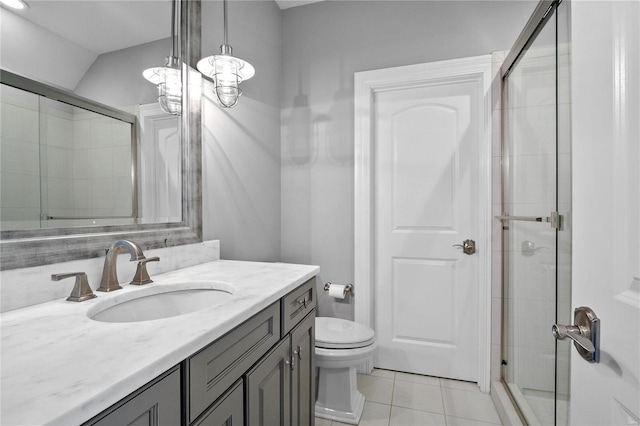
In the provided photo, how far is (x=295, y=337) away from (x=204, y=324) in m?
0.57

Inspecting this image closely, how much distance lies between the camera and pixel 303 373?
1314mm

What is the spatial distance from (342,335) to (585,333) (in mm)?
1371

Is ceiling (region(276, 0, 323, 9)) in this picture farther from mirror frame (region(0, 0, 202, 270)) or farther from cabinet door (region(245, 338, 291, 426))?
cabinet door (region(245, 338, 291, 426))

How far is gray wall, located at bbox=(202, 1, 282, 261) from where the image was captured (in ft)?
5.65

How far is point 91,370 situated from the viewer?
52 cm

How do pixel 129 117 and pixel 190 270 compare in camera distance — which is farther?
pixel 190 270

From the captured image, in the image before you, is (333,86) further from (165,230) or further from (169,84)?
(165,230)

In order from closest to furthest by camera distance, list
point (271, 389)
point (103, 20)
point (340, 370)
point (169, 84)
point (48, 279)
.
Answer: point (48, 279) < point (271, 389) < point (103, 20) < point (169, 84) < point (340, 370)

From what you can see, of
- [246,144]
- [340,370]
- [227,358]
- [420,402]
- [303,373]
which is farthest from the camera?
[246,144]

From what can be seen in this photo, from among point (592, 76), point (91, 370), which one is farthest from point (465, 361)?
point (91, 370)

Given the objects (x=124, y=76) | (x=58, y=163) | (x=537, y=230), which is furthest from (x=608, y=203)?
(x=124, y=76)

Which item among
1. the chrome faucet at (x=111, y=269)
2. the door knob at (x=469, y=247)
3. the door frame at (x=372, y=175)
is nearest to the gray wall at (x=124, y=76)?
the chrome faucet at (x=111, y=269)

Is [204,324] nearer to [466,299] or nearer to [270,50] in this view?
[466,299]

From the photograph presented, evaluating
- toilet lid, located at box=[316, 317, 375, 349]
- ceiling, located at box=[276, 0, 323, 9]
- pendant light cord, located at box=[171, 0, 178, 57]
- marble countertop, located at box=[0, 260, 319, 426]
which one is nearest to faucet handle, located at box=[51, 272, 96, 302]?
marble countertop, located at box=[0, 260, 319, 426]
